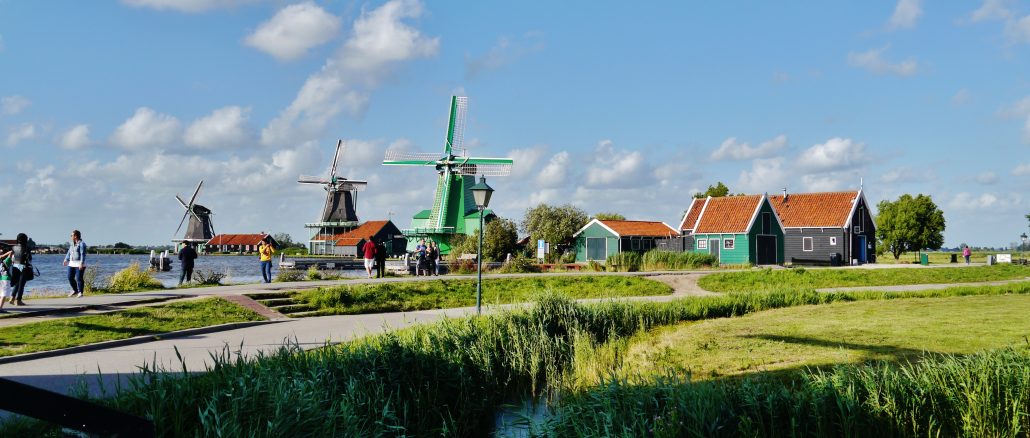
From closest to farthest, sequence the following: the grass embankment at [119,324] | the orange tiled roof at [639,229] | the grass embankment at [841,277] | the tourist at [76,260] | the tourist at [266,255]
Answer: the grass embankment at [119,324] < the tourist at [76,260] < the tourist at [266,255] < the grass embankment at [841,277] < the orange tiled roof at [639,229]

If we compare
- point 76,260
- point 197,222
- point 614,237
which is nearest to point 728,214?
point 614,237

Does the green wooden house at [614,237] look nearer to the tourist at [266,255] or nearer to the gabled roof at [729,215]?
the gabled roof at [729,215]

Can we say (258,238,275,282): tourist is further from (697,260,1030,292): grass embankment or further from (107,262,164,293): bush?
(697,260,1030,292): grass embankment

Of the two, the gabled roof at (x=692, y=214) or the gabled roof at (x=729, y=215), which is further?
the gabled roof at (x=692, y=214)

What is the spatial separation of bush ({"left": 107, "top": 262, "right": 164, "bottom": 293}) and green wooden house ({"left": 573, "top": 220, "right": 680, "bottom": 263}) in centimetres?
3177

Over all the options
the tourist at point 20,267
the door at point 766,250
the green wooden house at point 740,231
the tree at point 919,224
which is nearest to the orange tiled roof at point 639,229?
the green wooden house at point 740,231

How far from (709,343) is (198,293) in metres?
14.4

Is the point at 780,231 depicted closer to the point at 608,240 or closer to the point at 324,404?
the point at 608,240

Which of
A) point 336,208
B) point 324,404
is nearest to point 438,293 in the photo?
point 324,404

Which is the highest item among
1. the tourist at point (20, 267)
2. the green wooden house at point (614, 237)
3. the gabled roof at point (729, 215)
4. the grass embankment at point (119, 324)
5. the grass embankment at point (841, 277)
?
the gabled roof at point (729, 215)

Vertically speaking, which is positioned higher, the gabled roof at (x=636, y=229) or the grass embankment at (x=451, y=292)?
the gabled roof at (x=636, y=229)

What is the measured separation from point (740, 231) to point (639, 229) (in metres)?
8.49

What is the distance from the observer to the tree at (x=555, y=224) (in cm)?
5594

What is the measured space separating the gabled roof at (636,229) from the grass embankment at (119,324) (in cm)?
3589
